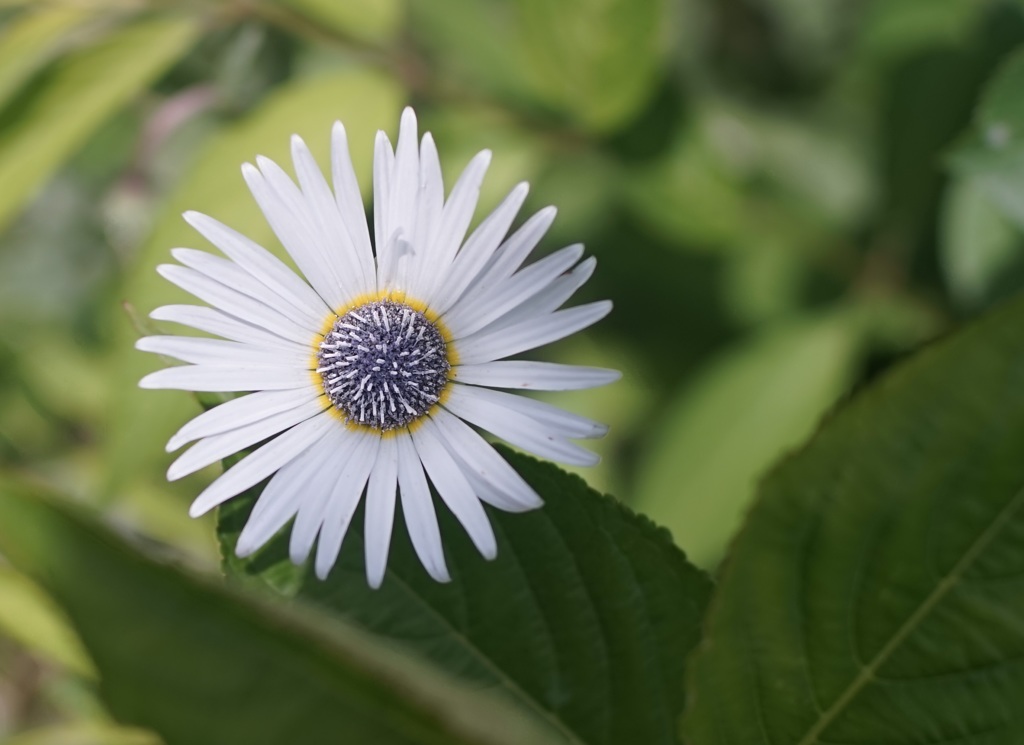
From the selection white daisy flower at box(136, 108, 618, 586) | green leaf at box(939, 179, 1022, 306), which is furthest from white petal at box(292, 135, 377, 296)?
green leaf at box(939, 179, 1022, 306)

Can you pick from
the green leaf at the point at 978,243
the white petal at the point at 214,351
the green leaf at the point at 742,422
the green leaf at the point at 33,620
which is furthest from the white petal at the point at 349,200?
the green leaf at the point at 978,243

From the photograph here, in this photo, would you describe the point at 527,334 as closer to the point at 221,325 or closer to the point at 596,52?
the point at 221,325

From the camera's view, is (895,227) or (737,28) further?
(737,28)

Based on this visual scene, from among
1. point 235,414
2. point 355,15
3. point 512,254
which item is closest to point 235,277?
point 235,414

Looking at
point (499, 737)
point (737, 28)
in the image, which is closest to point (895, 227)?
point (737, 28)

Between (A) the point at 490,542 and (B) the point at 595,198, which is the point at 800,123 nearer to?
(B) the point at 595,198

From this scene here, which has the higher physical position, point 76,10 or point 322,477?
point 76,10
